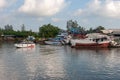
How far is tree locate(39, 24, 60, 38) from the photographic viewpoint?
153 meters

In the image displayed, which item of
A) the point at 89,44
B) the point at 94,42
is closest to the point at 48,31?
the point at 89,44

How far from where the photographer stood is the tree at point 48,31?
152625 millimetres

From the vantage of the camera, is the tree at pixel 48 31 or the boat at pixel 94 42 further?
the tree at pixel 48 31

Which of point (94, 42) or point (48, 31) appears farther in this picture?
point (48, 31)

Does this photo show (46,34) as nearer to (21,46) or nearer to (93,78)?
(21,46)

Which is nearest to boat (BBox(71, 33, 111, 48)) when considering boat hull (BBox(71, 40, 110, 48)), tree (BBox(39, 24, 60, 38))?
boat hull (BBox(71, 40, 110, 48))

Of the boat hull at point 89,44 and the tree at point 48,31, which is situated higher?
the tree at point 48,31

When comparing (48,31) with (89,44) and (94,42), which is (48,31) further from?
(94,42)

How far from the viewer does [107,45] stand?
8169 centimetres

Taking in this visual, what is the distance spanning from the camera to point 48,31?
153m

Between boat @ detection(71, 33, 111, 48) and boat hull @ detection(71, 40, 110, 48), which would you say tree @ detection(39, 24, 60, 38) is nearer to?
boat hull @ detection(71, 40, 110, 48)

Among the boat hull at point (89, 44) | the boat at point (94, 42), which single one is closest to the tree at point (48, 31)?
the boat hull at point (89, 44)

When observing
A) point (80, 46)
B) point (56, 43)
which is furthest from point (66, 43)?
point (80, 46)

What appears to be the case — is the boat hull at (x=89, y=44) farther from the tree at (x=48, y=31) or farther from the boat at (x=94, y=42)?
the tree at (x=48, y=31)
